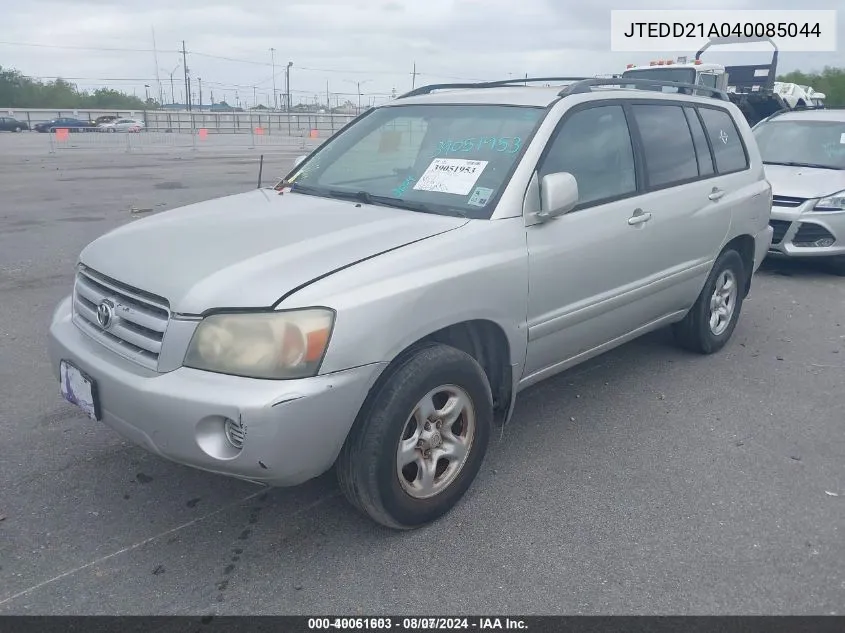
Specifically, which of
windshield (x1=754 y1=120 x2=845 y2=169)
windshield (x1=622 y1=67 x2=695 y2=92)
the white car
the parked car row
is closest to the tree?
the parked car row

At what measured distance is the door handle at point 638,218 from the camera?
3.96 meters

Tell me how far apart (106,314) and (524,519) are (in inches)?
76.2

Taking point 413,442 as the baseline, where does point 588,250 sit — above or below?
above

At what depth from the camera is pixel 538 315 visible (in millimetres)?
3471

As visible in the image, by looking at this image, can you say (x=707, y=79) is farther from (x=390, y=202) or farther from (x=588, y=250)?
(x=390, y=202)

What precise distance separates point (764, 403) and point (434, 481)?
2433 mm

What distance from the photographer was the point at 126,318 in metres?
2.86

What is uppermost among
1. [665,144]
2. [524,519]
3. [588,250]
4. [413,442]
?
[665,144]

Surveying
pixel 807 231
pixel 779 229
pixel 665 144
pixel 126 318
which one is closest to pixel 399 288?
pixel 126 318

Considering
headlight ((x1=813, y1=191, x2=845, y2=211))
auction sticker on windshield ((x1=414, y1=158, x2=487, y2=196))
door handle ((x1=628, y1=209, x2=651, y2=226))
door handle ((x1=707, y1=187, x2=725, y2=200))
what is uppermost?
auction sticker on windshield ((x1=414, y1=158, x2=487, y2=196))

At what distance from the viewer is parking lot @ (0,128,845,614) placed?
8.75 feet

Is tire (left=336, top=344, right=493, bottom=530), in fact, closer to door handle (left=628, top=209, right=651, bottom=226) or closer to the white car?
door handle (left=628, top=209, right=651, bottom=226)

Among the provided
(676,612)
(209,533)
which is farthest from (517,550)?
(209,533)

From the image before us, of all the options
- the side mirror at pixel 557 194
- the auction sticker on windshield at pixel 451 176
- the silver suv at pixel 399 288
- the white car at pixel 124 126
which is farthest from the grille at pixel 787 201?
the white car at pixel 124 126
